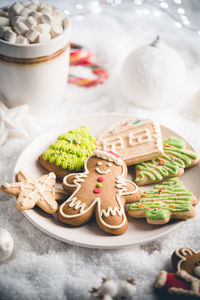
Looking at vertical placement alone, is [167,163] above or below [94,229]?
above

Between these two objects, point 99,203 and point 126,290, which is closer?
point 126,290

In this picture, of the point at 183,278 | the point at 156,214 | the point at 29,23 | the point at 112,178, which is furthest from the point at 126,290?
the point at 29,23

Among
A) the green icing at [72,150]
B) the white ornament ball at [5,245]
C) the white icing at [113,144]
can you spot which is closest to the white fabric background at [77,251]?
the white ornament ball at [5,245]

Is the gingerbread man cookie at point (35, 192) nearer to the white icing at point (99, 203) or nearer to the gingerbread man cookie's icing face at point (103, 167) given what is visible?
the white icing at point (99, 203)

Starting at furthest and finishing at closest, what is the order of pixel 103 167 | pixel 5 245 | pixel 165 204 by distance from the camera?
pixel 103 167 < pixel 165 204 < pixel 5 245

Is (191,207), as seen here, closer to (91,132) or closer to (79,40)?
(91,132)

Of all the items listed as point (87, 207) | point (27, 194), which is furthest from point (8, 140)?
point (87, 207)

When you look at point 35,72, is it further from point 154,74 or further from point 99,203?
point 99,203
